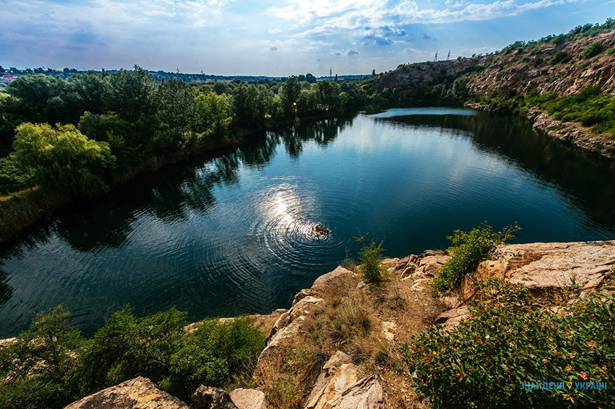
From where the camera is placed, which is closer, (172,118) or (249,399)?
(249,399)

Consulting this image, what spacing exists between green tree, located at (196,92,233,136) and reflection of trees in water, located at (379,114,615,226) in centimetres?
5631

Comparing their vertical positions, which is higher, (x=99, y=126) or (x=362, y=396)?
(x=99, y=126)

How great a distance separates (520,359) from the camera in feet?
16.2

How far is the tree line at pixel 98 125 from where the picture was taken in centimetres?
3067

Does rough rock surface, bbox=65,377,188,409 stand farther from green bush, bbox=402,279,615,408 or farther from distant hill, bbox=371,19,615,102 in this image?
distant hill, bbox=371,19,615,102

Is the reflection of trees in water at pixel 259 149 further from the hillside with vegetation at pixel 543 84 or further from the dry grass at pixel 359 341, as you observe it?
the hillside with vegetation at pixel 543 84

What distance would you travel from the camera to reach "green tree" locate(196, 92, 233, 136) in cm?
5956

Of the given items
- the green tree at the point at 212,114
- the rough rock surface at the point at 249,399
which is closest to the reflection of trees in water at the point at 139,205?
the green tree at the point at 212,114

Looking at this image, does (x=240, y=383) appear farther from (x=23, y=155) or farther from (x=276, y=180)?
(x=23, y=155)

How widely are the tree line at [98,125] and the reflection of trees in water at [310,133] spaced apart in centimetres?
1222

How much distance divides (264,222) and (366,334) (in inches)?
775

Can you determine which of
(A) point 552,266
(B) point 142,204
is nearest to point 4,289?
(B) point 142,204

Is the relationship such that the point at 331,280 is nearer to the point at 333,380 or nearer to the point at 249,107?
the point at 333,380

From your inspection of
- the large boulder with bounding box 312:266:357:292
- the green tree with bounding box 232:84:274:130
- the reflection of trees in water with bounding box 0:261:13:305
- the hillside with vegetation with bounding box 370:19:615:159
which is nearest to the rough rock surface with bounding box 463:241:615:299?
the large boulder with bounding box 312:266:357:292
